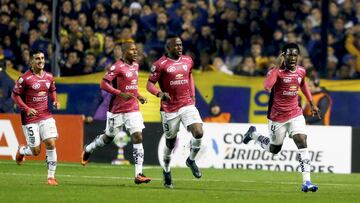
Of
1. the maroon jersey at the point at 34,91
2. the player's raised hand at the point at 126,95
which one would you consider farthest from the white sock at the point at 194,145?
the maroon jersey at the point at 34,91

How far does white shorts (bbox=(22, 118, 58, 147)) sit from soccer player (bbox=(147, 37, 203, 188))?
1.98 meters

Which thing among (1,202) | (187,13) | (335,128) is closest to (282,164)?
(335,128)

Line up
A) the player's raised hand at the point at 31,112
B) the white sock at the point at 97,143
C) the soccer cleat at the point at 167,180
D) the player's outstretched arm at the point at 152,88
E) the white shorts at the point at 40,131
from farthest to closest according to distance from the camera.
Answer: the white sock at the point at 97,143
the white shorts at the point at 40,131
the player's raised hand at the point at 31,112
the soccer cleat at the point at 167,180
the player's outstretched arm at the point at 152,88

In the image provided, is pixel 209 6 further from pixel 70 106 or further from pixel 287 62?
pixel 287 62

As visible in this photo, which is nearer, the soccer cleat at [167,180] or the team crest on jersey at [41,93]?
the soccer cleat at [167,180]

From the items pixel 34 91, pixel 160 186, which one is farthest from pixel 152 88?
pixel 34 91

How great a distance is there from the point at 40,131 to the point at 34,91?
699mm

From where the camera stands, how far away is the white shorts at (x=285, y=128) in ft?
66.1

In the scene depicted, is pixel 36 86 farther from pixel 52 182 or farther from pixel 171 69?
pixel 171 69

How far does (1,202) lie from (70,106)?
1219cm

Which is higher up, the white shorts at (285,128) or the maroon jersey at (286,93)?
the maroon jersey at (286,93)

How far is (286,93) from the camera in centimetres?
2034

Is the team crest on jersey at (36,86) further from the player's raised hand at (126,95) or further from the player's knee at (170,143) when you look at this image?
the player's knee at (170,143)

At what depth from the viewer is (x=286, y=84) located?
798 inches
